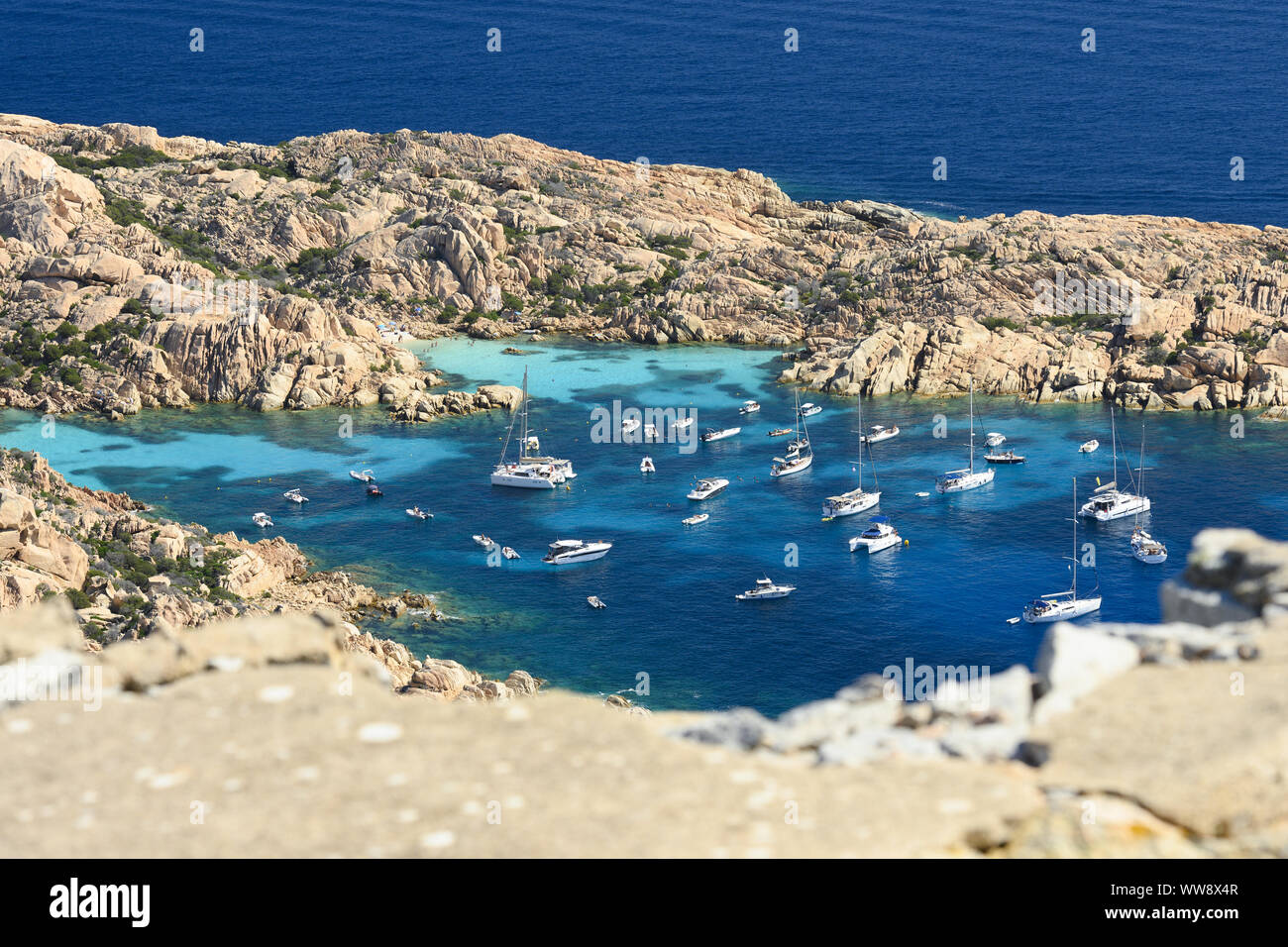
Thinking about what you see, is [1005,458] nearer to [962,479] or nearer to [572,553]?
[962,479]

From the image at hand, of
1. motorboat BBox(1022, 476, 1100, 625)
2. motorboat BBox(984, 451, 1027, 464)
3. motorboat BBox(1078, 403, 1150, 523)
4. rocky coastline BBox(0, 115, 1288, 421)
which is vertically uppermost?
rocky coastline BBox(0, 115, 1288, 421)

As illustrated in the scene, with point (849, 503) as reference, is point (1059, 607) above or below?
below

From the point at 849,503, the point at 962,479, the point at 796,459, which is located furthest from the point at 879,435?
the point at 849,503

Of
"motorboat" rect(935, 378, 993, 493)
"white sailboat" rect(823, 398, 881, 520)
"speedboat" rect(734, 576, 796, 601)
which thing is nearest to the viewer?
"speedboat" rect(734, 576, 796, 601)

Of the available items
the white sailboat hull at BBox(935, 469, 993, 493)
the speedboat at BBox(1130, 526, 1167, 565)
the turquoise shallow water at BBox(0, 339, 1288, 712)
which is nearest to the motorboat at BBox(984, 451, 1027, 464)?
the turquoise shallow water at BBox(0, 339, 1288, 712)

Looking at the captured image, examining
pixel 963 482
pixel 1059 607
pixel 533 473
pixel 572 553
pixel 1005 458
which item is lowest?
pixel 1059 607

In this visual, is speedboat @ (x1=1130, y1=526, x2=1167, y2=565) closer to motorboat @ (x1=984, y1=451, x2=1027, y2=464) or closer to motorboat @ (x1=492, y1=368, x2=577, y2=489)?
motorboat @ (x1=984, y1=451, x2=1027, y2=464)
